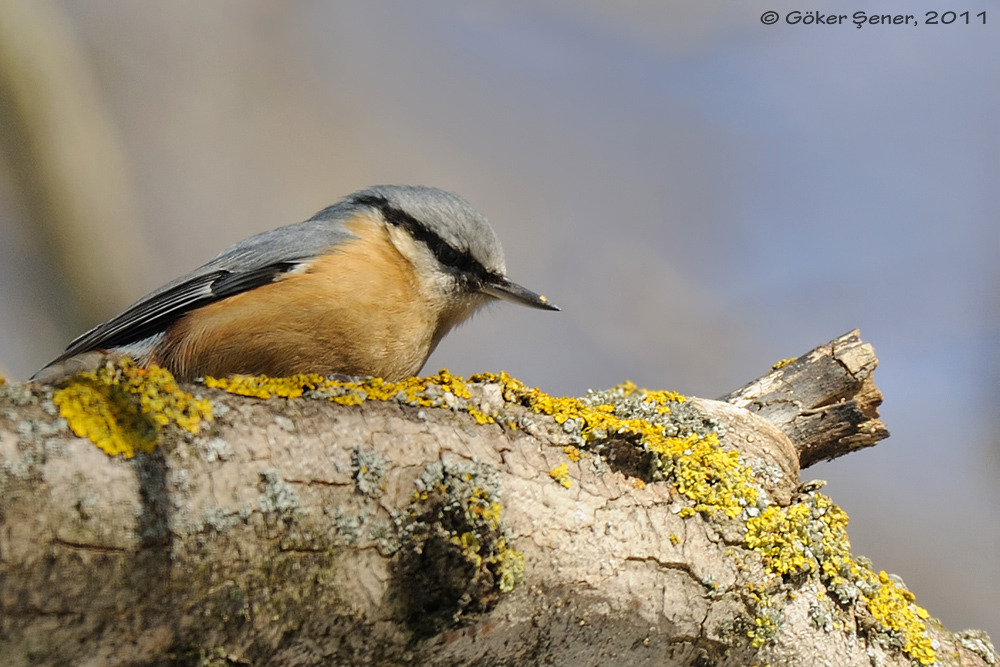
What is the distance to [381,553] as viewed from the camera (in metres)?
1.36

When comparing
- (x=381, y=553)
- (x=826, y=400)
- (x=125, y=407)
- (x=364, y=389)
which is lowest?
(x=381, y=553)

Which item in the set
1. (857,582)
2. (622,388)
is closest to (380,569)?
(622,388)

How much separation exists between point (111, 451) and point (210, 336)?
87 cm

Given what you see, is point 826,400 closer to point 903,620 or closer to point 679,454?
point 903,620

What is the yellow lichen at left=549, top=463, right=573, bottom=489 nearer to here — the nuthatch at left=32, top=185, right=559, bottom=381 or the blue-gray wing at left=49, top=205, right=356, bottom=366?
the nuthatch at left=32, top=185, right=559, bottom=381

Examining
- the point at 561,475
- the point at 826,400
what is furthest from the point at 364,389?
the point at 826,400

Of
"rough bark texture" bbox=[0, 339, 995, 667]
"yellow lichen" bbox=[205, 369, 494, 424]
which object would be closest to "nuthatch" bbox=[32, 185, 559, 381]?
"yellow lichen" bbox=[205, 369, 494, 424]

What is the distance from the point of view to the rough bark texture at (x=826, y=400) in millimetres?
2344

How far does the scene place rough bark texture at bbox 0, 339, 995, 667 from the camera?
1.10 m

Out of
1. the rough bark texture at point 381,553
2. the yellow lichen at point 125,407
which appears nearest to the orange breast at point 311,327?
the rough bark texture at point 381,553

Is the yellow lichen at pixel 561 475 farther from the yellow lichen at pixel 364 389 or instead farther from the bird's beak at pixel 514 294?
the bird's beak at pixel 514 294

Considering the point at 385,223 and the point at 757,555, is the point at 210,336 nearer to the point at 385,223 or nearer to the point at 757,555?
the point at 385,223

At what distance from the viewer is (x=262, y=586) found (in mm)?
1251

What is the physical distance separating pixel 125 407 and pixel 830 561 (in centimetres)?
160
